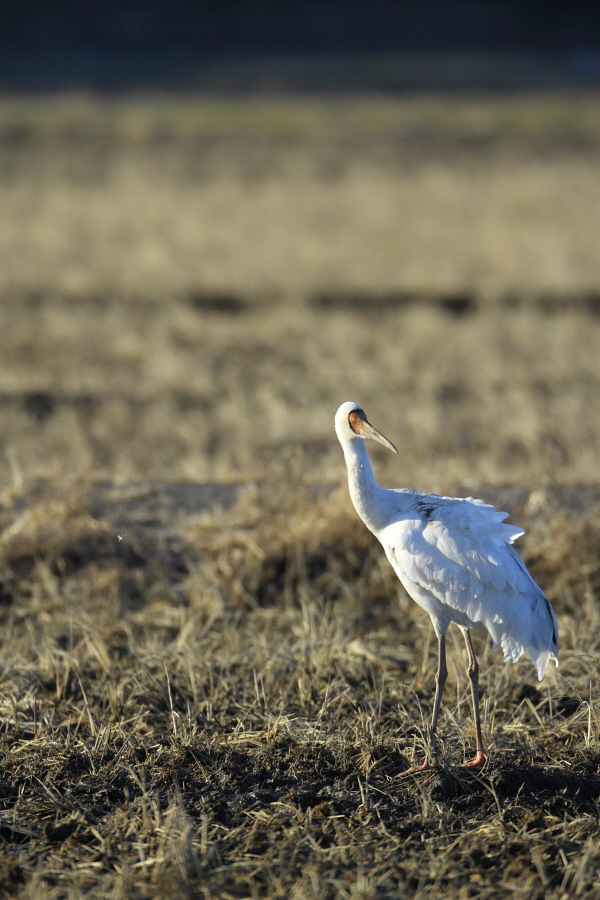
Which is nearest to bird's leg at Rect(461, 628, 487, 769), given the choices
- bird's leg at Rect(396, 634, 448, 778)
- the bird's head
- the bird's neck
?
bird's leg at Rect(396, 634, 448, 778)

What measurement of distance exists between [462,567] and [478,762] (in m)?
0.93

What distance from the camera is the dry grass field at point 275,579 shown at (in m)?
3.77

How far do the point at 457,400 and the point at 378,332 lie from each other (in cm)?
260

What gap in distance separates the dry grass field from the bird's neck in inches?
42.1

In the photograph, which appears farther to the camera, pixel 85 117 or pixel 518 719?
pixel 85 117

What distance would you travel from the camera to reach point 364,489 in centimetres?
430

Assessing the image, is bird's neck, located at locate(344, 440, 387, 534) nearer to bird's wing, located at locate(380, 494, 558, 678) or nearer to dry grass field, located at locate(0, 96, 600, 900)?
bird's wing, located at locate(380, 494, 558, 678)

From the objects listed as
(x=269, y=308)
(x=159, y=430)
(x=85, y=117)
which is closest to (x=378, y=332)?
(x=269, y=308)

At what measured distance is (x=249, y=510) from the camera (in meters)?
6.35

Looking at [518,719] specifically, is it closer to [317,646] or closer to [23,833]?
[317,646]

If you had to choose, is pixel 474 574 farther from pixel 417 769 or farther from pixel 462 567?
pixel 417 769

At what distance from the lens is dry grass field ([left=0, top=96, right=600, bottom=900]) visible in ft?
12.4

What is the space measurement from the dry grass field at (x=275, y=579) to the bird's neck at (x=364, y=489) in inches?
42.1

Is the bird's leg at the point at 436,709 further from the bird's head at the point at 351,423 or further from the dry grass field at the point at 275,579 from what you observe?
the bird's head at the point at 351,423
